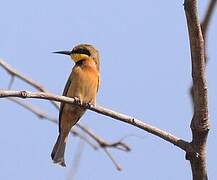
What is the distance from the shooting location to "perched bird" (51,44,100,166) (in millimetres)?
3791

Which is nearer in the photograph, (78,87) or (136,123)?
(136,123)

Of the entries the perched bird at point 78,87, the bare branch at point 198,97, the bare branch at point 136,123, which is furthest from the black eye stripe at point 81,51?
the bare branch at point 198,97

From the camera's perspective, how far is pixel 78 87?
380 cm

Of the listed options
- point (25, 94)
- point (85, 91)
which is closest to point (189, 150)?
point (25, 94)

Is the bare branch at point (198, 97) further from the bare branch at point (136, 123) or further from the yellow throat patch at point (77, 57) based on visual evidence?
the yellow throat patch at point (77, 57)

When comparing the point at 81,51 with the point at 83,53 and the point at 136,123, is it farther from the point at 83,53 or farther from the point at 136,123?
the point at 136,123

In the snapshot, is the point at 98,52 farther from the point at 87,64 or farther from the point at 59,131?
the point at 59,131

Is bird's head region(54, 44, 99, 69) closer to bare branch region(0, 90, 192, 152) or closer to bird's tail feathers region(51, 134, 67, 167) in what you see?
bird's tail feathers region(51, 134, 67, 167)

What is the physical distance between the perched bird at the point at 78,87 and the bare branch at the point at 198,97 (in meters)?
1.76

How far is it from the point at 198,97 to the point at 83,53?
2389 millimetres

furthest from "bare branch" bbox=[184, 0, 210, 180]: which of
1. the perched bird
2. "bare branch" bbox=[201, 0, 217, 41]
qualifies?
the perched bird

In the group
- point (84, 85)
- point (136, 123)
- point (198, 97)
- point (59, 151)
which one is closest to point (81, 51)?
point (84, 85)

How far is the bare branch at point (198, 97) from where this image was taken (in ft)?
5.36

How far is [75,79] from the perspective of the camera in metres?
3.89
